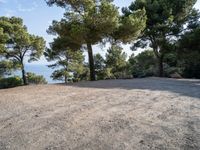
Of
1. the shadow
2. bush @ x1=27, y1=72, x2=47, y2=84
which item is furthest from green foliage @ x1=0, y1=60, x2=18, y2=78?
the shadow

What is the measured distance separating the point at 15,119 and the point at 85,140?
2.06 m

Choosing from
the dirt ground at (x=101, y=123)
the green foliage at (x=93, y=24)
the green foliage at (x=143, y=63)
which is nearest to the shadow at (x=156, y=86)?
the dirt ground at (x=101, y=123)

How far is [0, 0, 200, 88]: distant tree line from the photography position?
1466cm

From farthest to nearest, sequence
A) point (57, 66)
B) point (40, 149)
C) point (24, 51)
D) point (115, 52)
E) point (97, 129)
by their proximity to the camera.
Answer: point (115, 52) < point (57, 66) < point (24, 51) < point (97, 129) < point (40, 149)

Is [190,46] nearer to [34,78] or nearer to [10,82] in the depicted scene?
[34,78]

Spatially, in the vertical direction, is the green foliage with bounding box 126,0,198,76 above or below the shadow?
above

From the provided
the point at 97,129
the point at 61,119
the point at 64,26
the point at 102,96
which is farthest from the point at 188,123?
the point at 64,26

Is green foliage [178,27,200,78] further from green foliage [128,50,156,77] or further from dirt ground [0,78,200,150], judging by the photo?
dirt ground [0,78,200,150]

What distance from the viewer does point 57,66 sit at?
995 inches

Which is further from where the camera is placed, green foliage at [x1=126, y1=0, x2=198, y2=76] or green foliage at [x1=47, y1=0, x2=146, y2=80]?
green foliage at [x1=126, y1=0, x2=198, y2=76]

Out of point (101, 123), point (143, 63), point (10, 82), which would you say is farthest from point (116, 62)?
point (101, 123)

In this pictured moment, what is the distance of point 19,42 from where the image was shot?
20656 mm

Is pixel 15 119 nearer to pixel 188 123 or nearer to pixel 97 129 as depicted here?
pixel 97 129

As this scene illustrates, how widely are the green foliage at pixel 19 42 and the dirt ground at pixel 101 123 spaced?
44.5 ft
